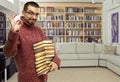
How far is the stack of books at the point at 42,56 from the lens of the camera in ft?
4.37

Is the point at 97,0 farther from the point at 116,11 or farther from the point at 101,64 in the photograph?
the point at 101,64

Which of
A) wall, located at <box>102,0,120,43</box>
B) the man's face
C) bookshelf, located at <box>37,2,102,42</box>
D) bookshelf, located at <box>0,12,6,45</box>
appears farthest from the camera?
bookshelf, located at <box>37,2,102,42</box>

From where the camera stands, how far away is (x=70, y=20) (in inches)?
379

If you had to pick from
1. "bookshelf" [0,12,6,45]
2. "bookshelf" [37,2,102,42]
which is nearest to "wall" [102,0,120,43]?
"bookshelf" [37,2,102,42]

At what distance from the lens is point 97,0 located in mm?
9359

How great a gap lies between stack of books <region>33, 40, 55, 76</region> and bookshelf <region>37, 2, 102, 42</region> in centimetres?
A: 824

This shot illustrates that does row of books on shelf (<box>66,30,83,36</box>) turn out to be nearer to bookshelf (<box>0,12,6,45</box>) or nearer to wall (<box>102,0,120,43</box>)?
wall (<box>102,0,120,43</box>)

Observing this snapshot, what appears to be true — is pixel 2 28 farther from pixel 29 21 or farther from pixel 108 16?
pixel 108 16

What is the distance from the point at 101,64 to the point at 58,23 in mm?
3310

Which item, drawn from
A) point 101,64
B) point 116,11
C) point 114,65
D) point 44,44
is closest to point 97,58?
point 101,64

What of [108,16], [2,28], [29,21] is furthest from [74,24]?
[29,21]

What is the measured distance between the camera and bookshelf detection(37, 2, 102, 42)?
9.61 m

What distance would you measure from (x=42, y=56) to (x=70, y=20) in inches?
330

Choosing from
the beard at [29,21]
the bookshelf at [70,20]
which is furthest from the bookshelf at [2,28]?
the bookshelf at [70,20]
